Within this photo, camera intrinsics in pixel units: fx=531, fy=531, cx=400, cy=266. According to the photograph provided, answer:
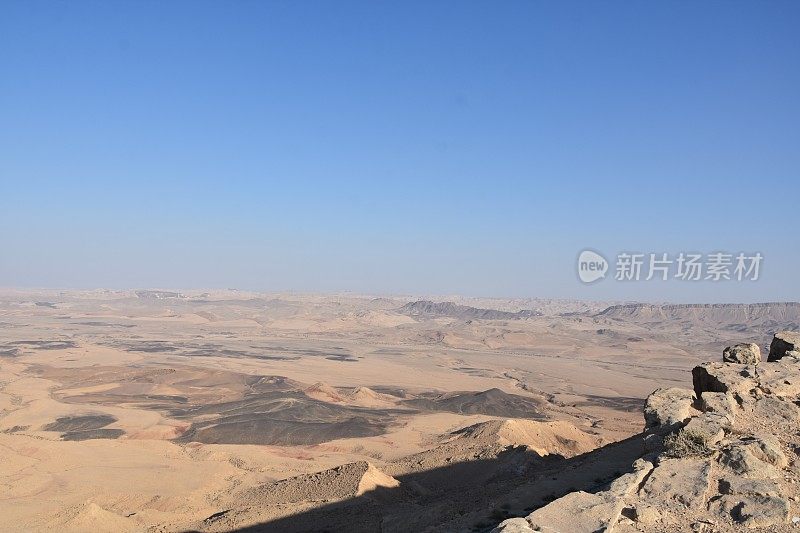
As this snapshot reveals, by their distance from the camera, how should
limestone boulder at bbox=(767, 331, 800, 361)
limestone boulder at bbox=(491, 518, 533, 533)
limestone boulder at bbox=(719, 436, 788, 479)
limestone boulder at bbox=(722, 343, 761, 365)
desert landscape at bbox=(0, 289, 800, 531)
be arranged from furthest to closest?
desert landscape at bbox=(0, 289, 800, 531), limestone boulder at bbox=(767, 331, 800, 361), limestone boulder at bbox=(722, 343, 761, 365), limestone boulder at bbox=(719, 436, 788, 479), limestone boulder at bbox=(491, 518, 533, 533)

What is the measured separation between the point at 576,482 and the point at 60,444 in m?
26.8

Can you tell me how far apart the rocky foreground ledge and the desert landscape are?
2.51 metres

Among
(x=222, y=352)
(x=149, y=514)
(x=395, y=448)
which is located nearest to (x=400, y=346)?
(x=222, y=352)

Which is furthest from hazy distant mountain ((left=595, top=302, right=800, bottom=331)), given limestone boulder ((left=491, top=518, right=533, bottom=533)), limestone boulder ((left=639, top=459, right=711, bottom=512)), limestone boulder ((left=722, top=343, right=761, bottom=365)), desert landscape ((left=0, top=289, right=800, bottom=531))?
limestone boulder ((left=491, top=518, right=533, bottom=533))

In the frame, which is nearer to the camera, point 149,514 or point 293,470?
point 149,514

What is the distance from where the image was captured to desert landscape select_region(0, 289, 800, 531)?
54.2ft

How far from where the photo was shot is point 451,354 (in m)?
84.1

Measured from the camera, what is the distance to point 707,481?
760 centimetres

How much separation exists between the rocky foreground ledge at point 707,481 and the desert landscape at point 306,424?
2.51 metres

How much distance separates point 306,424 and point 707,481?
29.4m

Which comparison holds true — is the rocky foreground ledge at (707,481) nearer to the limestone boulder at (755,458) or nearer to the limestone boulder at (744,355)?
the limestone boulder at (755,458)

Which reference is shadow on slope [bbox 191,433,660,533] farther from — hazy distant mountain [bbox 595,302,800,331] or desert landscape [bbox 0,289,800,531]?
hazy distant mountain [bbox 595,302,800,331]

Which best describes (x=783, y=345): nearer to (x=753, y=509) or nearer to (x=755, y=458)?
(x=755, y=458)

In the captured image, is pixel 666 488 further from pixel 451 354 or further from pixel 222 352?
pixel 451 354
